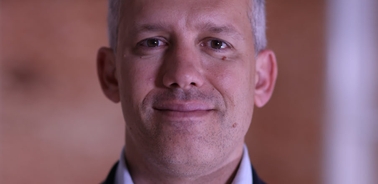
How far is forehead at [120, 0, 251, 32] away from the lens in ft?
3.59

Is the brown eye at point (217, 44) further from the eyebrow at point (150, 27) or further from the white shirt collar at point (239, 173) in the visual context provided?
the white shirt collar at point (239, 173)

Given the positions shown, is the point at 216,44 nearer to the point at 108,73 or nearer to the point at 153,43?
the point at 153,43

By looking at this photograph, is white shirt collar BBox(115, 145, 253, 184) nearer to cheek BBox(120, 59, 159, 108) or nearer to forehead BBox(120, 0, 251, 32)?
cheek BBox(120, 59, 159, 108)

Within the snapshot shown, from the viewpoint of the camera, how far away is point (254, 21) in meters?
1.23

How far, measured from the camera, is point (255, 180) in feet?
4.15

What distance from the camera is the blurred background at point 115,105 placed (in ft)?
7.11

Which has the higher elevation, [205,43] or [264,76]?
[205,43]

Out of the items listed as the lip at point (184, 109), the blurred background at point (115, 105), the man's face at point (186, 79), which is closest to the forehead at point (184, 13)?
the man's face at point (186, 79)

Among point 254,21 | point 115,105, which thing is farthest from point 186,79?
point 115,105

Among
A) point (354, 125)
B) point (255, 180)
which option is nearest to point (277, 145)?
point (354, 125)

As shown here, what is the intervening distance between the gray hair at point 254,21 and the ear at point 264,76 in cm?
3

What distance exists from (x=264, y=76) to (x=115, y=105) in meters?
1.04

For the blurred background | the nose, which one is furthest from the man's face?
the blurred background

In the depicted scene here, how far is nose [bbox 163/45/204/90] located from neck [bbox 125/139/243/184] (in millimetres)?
184
